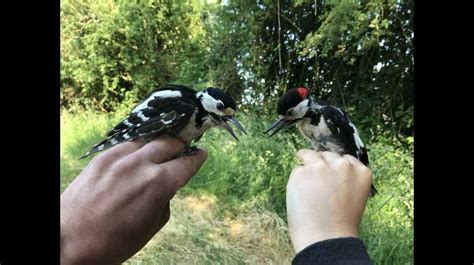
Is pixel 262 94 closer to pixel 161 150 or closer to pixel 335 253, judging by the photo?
pixel 161 150

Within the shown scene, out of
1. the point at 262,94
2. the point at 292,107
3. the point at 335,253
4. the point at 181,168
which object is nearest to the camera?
the point at 335,253

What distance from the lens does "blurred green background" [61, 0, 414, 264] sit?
50.2 inches

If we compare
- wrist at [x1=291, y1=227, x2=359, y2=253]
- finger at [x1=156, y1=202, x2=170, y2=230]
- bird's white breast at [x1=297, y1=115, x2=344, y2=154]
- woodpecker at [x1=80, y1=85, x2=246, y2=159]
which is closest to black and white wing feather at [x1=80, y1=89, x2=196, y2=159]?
woodpecker at [x1=80, y1=85, x2=246, y2=159]

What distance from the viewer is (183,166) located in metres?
0.75

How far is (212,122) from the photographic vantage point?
0.84 m

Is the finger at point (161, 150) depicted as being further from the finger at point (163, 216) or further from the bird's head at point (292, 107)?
the bird's head at point (292, 107)

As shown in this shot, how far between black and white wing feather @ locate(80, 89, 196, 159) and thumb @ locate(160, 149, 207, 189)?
7 centimetres

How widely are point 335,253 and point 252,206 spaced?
36.1 inches

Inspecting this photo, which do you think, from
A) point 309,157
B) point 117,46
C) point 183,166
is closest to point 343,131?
point 309,157

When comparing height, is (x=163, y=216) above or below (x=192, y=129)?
below

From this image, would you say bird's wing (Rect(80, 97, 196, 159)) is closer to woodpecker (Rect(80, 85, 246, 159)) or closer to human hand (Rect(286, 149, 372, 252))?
woodpecker (Rect(80, 85, 246, 159))

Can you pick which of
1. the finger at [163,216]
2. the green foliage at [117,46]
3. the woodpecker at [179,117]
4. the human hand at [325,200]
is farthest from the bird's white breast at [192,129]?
the green foliage at [117,46]
